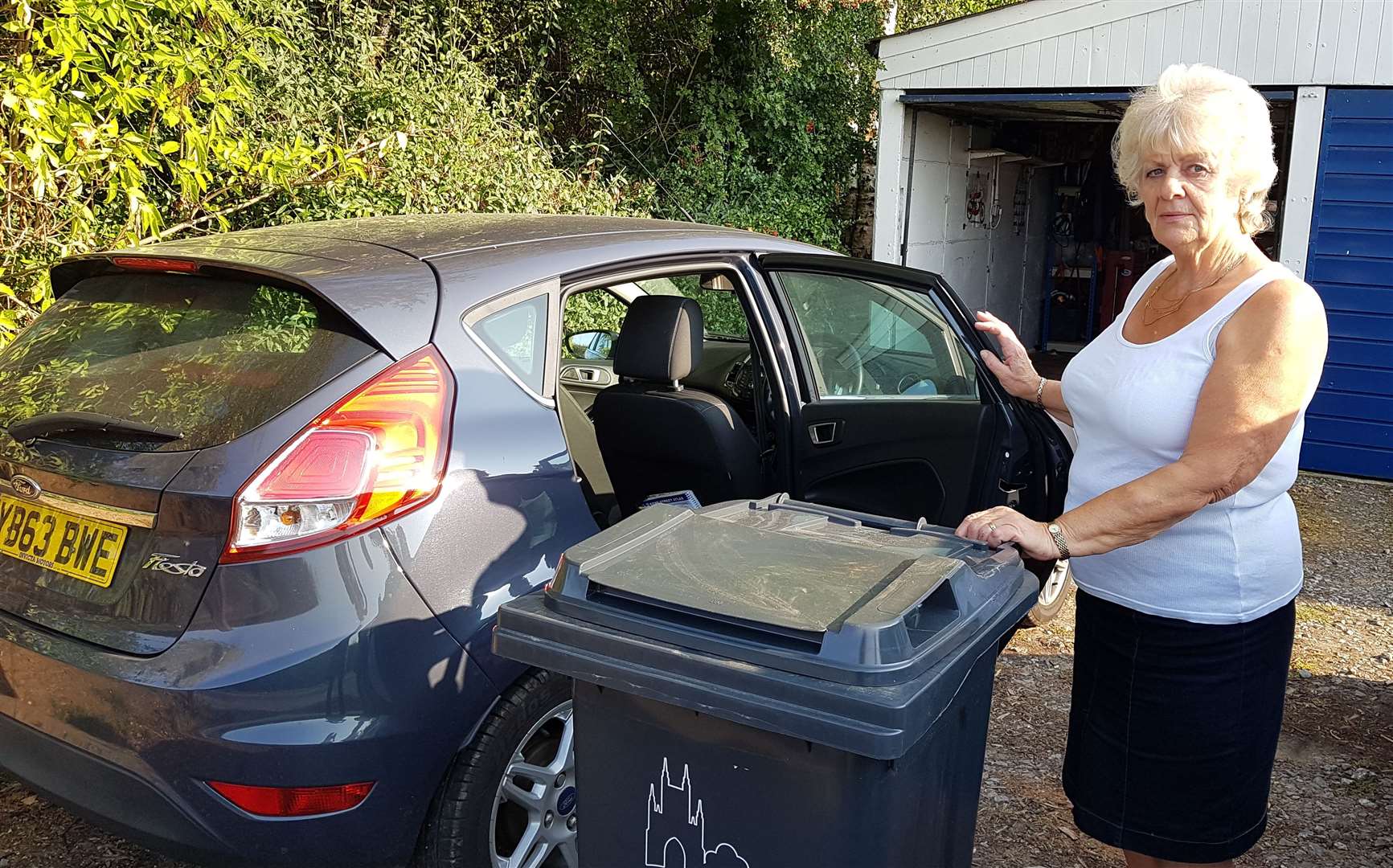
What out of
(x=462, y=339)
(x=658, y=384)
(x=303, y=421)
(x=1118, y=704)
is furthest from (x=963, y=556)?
(x=658, y=384)

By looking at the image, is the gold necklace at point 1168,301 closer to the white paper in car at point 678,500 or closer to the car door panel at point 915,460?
the white paper in car at point 678,500

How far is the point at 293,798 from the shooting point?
2029 millimetres

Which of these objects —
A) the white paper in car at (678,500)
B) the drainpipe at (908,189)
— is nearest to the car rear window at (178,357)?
the white paper in car at (678,500)

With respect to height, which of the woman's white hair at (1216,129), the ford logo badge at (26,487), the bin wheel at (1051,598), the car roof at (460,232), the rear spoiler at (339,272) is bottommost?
the bin wheel at (1051,598)

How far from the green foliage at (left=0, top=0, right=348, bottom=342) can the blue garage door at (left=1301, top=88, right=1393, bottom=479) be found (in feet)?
21.8

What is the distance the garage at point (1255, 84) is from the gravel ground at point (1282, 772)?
3.24 metres

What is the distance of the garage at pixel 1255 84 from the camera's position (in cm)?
782

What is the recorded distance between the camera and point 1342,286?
798cm

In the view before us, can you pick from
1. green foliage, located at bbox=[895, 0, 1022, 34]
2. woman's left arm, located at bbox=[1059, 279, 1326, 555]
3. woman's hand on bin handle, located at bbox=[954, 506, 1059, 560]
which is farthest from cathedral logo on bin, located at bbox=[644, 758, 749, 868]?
green foliage, located at bbox=[895, 0, 1022, 34]

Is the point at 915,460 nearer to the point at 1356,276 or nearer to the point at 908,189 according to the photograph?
the point at 1356,276

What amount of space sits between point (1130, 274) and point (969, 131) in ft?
12.6

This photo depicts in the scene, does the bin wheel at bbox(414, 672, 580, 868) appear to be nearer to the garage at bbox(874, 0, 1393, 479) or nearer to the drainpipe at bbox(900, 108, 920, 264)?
the garage at bbox(874, 0, 1393, 479)

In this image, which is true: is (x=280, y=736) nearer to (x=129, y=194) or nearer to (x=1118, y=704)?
(x=1118, y=704)

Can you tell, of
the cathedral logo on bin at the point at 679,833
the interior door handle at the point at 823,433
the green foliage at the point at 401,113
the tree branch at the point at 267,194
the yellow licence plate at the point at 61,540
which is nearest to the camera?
the cathedral logo on bin at the point at 679,833
